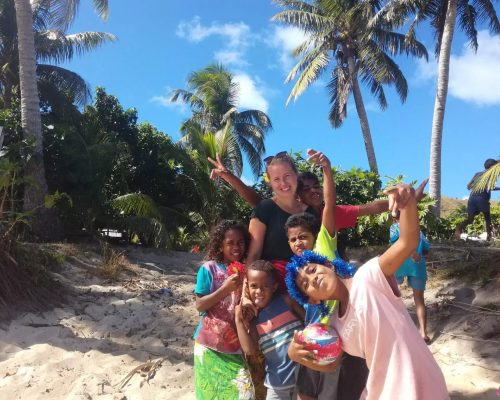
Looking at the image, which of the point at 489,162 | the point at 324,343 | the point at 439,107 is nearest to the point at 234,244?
the point at 324,343

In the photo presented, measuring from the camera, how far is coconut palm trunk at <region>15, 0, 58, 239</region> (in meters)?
8.87

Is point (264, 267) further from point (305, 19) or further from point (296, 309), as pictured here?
point (305, 19)

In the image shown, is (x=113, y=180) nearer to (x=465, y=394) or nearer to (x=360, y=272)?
(x=465, y=394)

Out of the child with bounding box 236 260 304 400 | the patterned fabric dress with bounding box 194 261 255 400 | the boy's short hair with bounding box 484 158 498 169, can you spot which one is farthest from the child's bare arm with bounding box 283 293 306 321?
the boy's short hair with bounding box 484 158 498 169

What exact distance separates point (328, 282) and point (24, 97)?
30.0 ft

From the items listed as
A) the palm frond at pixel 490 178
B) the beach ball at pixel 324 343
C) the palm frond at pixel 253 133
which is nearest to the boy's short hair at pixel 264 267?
the beach ball at pixel 324 343

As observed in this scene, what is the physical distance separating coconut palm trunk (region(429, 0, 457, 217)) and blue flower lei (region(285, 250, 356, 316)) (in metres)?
11.2

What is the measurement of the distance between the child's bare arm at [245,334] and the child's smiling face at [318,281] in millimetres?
521

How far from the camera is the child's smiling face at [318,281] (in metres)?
1.87

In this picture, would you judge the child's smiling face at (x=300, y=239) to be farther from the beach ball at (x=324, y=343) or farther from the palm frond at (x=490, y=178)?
the palm frond at (x=490, y=178)

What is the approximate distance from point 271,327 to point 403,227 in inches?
38.0

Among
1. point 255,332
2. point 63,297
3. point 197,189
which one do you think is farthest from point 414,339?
point 197,189

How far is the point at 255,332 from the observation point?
2.40 m

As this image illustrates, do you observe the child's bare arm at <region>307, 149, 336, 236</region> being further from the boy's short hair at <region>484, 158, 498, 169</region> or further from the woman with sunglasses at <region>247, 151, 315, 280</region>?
the boy's short hair at <region>484, 158, 498, 169</region>
